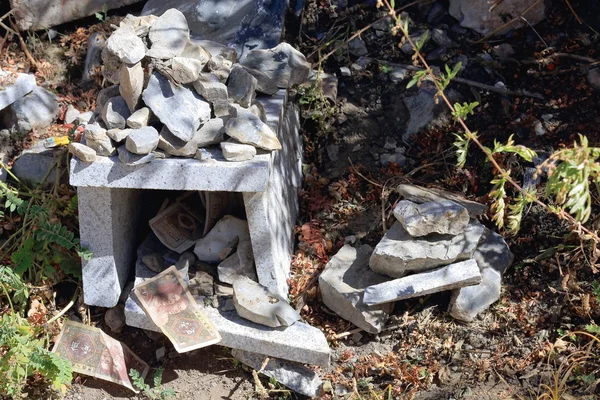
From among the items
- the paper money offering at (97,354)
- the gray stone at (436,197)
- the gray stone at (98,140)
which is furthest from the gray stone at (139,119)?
the gray stone at (436,197)

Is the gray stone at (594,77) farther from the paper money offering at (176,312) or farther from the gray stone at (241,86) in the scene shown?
the paper money offering at (176,312)

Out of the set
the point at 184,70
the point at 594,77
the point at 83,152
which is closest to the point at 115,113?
the point at 83,152

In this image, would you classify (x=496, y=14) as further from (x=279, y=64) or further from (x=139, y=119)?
(x=139, y=119)

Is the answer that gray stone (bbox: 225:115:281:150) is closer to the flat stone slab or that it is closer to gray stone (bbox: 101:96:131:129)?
the flat stone slab

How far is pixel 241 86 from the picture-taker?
420 centimetres

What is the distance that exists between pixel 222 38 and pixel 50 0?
1.48 m

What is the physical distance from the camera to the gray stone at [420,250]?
415cm

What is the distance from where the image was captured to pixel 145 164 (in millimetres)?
3904

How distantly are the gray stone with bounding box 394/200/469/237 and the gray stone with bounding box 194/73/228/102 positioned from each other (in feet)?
3.83

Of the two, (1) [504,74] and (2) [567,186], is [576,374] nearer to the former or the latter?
(2) [567,186]

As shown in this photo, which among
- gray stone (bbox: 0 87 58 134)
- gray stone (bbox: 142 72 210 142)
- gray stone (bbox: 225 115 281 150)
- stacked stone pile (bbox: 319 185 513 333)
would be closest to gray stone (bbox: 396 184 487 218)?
stacked stone pile (bbox: 319 185 513 333)

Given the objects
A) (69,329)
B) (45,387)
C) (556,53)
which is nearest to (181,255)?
Answer: (69,329)

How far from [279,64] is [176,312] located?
5.05 ft

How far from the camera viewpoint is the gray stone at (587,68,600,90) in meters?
4.89
